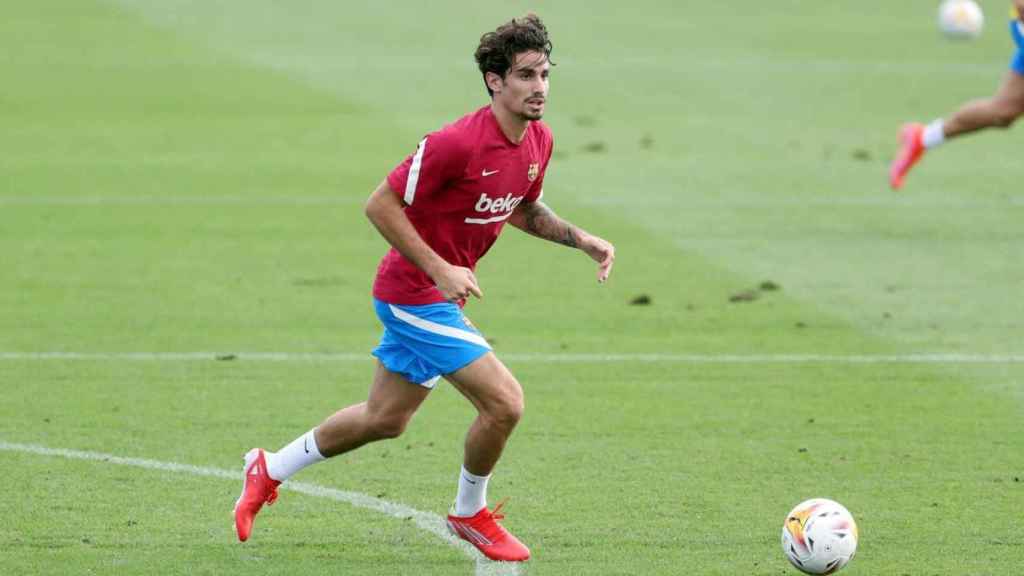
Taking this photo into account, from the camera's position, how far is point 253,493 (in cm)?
739

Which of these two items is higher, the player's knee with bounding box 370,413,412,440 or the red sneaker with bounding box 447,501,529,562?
the player's knee with bounding box 370,413,412,440

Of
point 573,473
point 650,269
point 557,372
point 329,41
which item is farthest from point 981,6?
point 573,473

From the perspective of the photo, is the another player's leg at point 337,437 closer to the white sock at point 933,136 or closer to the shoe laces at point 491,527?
the shoe laces at point 491,527

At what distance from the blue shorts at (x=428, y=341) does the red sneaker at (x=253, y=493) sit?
0.73 metres

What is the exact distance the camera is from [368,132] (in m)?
18.8

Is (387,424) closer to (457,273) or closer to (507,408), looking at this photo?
(507,408)

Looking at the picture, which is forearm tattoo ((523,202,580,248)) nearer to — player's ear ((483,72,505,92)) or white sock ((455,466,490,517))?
player's ear ((483,72,505,92))

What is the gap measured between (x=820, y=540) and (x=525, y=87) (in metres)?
2.08

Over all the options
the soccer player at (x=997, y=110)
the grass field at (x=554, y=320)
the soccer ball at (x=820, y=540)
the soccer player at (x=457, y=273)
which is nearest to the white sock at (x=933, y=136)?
the soccer player at (x=997, y=110)

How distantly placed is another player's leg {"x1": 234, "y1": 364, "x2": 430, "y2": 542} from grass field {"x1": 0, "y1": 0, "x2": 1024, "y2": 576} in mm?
190

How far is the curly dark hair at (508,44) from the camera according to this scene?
694cm

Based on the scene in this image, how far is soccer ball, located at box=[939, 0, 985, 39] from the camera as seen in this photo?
85.9 feet

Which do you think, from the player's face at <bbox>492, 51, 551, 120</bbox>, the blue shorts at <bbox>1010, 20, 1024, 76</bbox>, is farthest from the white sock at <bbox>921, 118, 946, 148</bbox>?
the player's face at <bbox>492, 51, 551, 120</bbox>

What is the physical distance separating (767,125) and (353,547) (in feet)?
42.8
